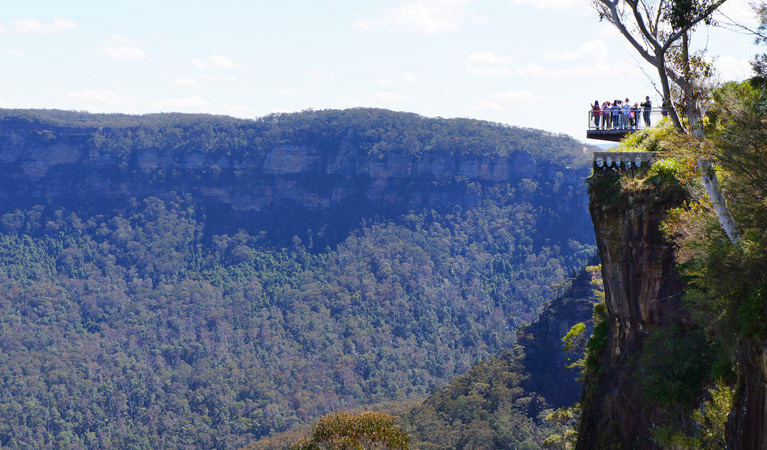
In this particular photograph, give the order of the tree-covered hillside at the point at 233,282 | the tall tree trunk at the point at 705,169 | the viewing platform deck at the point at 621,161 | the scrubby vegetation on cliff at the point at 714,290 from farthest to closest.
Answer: the tree-covered hillside at the point at 233,282, the viewing platform deck at the point at 621,161, the tall tree trunk at the point at 705,169, the scrubby vegetation on cliff at the point at 714,290

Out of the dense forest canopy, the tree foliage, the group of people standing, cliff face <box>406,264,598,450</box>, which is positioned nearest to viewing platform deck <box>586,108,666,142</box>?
the group of people standing

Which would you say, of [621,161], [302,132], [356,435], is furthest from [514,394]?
[302,132]

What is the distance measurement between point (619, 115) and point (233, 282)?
142 m

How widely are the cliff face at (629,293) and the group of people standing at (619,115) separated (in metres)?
4.46

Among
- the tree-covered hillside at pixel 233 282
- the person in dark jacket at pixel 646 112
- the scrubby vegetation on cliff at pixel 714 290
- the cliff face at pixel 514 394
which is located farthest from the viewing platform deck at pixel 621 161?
the tree-covered hillside at pixel 233 282

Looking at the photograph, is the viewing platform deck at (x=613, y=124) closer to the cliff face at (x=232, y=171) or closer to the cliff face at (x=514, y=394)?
the cliff face at (x=514, y=394)

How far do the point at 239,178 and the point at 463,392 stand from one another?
121m

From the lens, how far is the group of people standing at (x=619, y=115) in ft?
80.7

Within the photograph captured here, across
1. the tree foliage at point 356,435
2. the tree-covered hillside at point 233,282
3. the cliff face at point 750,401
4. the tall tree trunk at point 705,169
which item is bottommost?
the tree-covered hillside at point 233,282

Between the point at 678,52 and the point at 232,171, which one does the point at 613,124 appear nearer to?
the point at 678,52

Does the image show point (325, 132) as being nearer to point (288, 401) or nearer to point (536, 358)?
point (288, 401)

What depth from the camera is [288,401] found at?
11419cm

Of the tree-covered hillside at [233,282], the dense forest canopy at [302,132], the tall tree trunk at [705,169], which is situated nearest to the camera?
the tall tree trunk at [705,169]

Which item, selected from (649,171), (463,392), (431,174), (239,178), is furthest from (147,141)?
(649,171)
